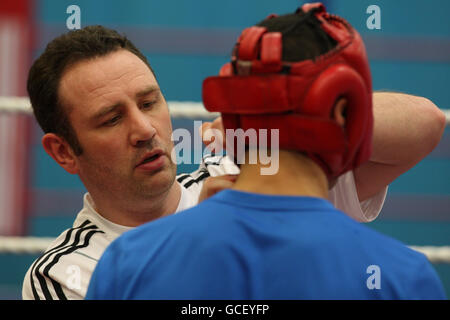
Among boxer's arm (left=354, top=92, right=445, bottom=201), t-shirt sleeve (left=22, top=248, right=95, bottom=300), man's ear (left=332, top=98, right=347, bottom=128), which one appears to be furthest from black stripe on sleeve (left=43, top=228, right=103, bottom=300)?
man's ear (left=332, top=98, right=347, bottom=128)

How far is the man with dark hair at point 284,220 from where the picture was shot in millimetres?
814

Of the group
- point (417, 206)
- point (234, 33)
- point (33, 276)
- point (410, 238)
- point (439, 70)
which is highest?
point (234, 33)

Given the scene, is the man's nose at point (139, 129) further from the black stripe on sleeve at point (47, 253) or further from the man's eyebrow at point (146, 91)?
the black stripe on sleeve at point (47, 253)

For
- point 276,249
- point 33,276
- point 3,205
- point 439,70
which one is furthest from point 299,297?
point 439,70

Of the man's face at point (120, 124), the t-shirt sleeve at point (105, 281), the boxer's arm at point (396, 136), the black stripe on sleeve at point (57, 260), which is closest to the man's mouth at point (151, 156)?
the man's face at point (120, 124)

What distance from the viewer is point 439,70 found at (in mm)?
3580

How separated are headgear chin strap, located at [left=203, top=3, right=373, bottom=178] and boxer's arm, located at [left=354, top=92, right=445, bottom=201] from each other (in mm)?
509

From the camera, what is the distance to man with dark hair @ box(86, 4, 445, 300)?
814 millimetres

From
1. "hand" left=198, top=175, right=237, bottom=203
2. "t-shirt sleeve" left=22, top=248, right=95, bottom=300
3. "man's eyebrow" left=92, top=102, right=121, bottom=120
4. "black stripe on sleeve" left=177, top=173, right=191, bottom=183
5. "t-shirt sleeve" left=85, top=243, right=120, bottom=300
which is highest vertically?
"man's eyebrow" left=92, top=102, right=121, bottom=120

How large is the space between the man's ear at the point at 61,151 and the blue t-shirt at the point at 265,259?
0.79 metres

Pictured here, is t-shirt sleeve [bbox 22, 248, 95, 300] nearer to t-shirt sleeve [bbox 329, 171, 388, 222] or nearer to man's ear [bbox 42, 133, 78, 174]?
man's ear [bbox 42, 133, 78, 174]

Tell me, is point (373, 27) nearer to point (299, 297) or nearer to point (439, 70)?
point (439, 70)

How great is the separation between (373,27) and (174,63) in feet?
4.09

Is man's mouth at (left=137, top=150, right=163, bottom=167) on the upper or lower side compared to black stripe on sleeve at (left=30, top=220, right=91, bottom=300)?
upper
